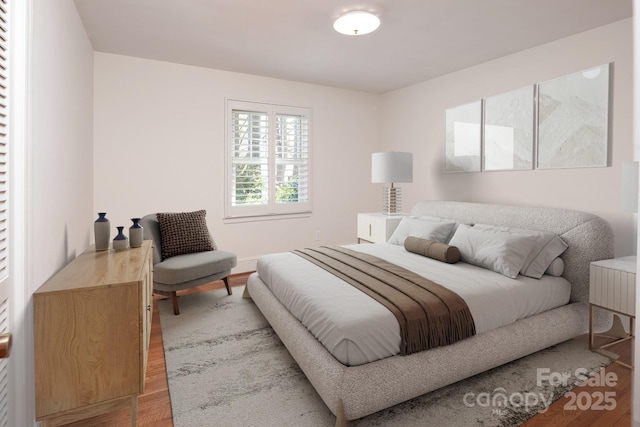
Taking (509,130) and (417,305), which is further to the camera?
(509,130)

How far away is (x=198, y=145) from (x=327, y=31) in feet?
6.72

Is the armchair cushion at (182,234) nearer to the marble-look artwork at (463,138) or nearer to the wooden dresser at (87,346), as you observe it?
the wooden dresser at (87,346)

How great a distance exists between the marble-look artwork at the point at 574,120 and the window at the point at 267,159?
9.25ft

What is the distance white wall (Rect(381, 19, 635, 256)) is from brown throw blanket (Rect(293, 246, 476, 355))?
5.94 feet

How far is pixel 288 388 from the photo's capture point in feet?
6.50

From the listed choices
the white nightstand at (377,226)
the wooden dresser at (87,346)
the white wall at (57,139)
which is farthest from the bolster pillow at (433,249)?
the white wall at (57,139)

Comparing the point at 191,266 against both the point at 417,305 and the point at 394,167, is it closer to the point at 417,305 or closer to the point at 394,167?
the point at 417,305

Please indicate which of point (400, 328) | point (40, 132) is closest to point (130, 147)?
point (40, 132)

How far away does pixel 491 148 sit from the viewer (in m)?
3.70

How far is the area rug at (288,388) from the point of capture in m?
1.74

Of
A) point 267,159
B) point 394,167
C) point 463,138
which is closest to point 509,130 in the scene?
point 463,138

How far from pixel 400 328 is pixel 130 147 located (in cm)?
346

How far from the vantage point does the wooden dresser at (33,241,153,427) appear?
58.5 inches

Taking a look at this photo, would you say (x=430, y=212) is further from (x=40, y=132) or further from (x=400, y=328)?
(x=40, y=132)
